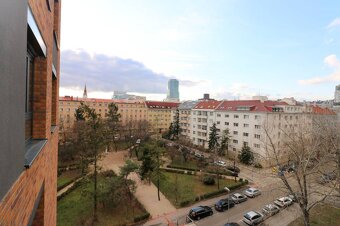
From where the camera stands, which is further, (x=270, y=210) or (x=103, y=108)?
(x=103, y=108)

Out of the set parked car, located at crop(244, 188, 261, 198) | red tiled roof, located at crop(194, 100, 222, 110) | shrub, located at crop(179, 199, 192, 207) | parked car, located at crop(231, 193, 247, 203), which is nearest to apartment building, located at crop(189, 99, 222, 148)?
red tiled roof, located at crop(194, 100, 222, 110)

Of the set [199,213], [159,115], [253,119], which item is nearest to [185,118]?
[159,115]


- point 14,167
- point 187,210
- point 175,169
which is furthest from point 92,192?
point 14,167

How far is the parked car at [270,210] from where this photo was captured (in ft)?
66.6

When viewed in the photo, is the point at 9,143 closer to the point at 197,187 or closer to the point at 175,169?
the point at 197,187

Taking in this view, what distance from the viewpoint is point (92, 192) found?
18.8 metres

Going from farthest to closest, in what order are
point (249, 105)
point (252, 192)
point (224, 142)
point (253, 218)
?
point (249, 105) < point (224, 142) < point (252, 192) < point (253, 218)

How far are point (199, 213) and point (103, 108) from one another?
51339 millimetres

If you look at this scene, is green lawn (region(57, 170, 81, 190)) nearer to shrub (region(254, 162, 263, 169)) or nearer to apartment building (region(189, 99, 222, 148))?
shrub (region(254, 162, 263, 169))

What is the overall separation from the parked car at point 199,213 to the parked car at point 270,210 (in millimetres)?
5120

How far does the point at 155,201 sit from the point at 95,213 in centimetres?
611

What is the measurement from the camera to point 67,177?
2867 cm

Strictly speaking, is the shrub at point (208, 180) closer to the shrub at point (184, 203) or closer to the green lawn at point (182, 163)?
the shrub at point (184, 203)

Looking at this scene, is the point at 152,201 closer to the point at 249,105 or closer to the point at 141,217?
the point at 141,217
